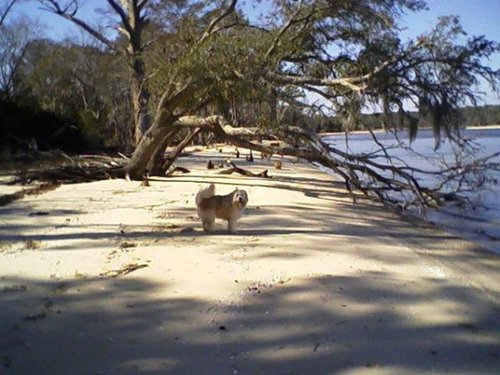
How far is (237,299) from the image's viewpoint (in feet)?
15.6

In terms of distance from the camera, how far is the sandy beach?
3619 millimetres

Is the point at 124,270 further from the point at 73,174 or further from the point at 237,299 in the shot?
the point at 73,174

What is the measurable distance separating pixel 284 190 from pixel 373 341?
10753 millimetres

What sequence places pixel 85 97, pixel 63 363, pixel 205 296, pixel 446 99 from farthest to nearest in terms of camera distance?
pixel 85 97, pixel 446 99, pixel 205 296, pixel 63 363

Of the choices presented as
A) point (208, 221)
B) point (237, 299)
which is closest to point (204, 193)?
point (208, 221)

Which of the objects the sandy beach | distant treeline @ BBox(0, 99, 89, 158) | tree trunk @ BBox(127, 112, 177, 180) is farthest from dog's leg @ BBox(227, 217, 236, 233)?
distant treeline @ BBox(0, 99, 89, 158)

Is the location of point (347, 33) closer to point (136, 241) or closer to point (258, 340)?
point (136, 241)

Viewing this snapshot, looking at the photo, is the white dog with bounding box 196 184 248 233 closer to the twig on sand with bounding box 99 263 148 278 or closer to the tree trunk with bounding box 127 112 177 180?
the twig on sand with bounding box 99 263 148 278

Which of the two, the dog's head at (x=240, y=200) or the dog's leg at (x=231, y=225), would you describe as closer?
the dog's head at (x=240, y=200)

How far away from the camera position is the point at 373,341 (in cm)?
397

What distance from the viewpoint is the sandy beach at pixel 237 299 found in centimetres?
362

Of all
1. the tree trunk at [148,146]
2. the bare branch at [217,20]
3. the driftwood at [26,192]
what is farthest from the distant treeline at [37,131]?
the bare branch at [217,20]

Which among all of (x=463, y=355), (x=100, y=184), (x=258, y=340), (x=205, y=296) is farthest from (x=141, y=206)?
(x=463, y=355)

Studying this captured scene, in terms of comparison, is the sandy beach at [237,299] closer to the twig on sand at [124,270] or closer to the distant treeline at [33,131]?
the twig on sand at [124,270]
